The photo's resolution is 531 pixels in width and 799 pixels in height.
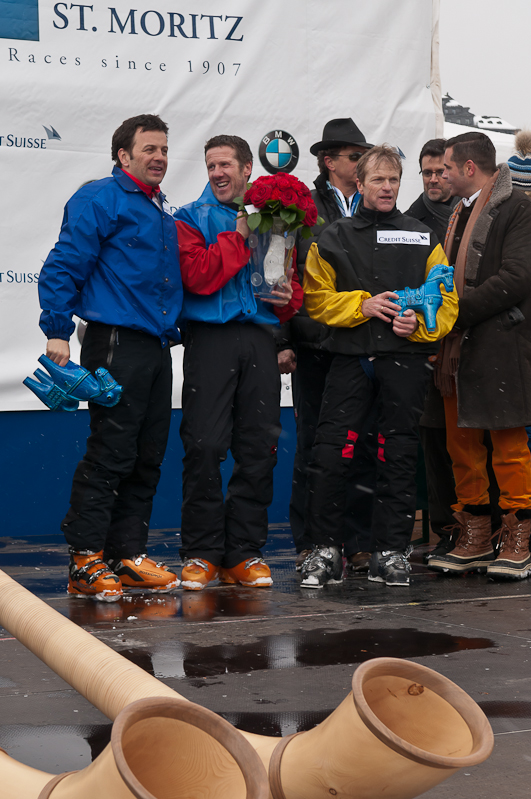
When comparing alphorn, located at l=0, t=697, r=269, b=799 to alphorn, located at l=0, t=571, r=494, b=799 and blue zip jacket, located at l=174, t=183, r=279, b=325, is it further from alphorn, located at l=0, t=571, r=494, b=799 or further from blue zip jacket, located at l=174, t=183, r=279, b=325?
blue zip jacket, located at l=174, t=183, r=279, b=325

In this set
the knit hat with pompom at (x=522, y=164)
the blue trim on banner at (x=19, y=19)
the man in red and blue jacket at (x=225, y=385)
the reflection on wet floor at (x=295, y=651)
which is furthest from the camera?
the blue trim on banner at (x=19, y=19)

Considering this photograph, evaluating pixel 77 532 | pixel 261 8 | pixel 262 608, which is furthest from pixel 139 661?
pixel 261 8

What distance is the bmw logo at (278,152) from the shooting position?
6.39m

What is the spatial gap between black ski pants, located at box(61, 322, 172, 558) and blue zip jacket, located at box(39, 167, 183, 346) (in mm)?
92

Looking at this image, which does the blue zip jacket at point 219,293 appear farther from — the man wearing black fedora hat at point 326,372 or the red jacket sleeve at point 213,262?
the man wearing black fedora hat at point 326,372

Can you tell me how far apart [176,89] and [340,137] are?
168 cm

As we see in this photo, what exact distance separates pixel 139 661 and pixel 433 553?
2.29 metres

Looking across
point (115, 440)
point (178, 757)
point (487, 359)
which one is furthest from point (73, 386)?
point (178, 757)

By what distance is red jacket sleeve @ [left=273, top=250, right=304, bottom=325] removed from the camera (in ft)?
14.6

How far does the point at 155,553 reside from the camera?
534cm

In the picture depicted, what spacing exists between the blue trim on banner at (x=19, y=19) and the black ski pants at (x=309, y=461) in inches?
103

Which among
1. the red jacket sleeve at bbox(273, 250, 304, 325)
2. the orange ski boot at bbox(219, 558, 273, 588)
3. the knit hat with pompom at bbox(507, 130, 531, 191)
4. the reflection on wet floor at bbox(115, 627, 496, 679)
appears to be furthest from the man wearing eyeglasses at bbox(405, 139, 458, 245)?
the reflection on wet floor at bbox(115, 627, 496, 679)

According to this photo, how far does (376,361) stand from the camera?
443cm

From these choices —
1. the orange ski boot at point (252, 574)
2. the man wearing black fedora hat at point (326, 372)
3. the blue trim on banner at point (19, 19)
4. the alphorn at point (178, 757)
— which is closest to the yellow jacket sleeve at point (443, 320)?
the man wearing black fedora hat at point (326, 372)
